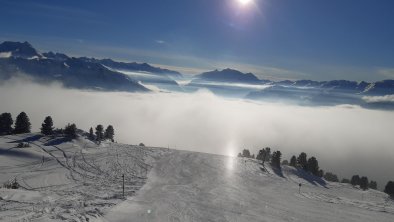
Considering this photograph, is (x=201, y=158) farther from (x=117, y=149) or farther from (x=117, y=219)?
(x=117, y=219)

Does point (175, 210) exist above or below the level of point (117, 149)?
below

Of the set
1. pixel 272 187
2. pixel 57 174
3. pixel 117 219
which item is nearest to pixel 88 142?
pixel 57 174

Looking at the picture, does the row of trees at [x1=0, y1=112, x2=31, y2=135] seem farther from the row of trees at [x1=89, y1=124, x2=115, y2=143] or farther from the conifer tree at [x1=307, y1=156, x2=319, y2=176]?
the conifer tree at [x1=307, y1=156, x2=319, y2=176]

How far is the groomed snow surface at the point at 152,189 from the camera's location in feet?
142

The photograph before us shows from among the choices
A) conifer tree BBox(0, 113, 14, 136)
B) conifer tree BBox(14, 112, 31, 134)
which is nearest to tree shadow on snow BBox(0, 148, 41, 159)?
conifer tree BBox(14, 112, 31, 134)

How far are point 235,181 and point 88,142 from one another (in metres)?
40.8

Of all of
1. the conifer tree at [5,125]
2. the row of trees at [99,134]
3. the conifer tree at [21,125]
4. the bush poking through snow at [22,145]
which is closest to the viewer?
the bush poking through snow at [22,145]

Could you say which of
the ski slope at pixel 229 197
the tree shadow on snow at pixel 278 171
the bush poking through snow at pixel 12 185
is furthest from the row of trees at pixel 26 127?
the tree shadow on snow at pixel 278 171

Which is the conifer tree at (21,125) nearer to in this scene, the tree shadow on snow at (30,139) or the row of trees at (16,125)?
the row of trees at (16,125)

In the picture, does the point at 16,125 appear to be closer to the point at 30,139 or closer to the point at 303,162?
the point at 30,139

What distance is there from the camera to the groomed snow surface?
1703 inches

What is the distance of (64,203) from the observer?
43.4 metres

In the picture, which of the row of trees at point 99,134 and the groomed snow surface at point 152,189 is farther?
the row of trees at point 99,134

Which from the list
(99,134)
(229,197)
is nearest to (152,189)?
(229,197)
